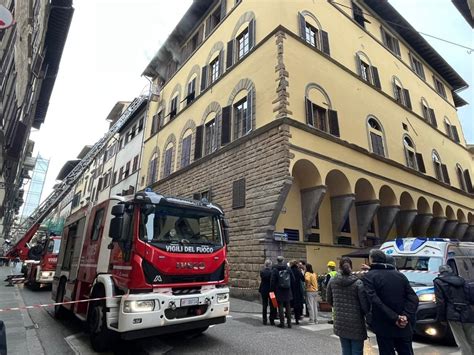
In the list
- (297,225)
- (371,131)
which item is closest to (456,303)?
(297,225)

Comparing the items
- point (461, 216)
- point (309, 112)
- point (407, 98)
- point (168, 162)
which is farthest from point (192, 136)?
point (461, 216)

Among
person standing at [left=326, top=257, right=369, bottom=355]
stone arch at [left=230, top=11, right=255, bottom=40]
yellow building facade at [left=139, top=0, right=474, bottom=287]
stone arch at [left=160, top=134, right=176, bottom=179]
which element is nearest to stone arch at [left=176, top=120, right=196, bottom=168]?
yellow building facade at [left=139, top=0, right=474, bottom=287]

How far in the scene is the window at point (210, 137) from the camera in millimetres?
15868

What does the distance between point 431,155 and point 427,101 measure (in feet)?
18.2

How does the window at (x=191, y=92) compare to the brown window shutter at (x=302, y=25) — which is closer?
the brown window shutter at (x=302, y=25)

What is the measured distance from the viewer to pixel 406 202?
16797 mm

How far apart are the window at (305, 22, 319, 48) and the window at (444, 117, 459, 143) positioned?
53.5ft

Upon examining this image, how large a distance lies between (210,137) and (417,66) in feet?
64.4

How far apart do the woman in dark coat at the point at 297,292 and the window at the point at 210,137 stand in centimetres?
885

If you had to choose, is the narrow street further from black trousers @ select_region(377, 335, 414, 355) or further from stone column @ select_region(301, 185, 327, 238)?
stone column @ select_region(301, 185, 327, 238)

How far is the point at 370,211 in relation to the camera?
566 inches

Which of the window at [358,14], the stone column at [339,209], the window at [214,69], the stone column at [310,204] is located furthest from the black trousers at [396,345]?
the window at [358,14]

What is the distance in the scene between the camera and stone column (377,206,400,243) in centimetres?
1547

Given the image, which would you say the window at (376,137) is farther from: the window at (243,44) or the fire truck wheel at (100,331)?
the fire truck wheel at (100,331)
